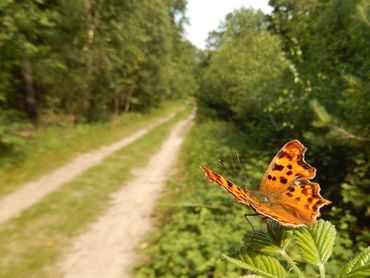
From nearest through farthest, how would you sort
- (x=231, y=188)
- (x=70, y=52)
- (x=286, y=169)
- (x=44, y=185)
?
(x=231, y=188), (x=286, y=169), (x=44, y=185), (x=70, y=52)

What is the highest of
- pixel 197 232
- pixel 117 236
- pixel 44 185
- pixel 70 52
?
pixel 70 52

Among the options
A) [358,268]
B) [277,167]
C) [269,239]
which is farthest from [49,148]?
[358,268]

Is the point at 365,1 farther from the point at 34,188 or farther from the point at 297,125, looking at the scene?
the point at 34,188

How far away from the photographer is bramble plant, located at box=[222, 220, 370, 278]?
0.76 metres

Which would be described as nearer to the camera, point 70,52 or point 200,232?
point 200,232

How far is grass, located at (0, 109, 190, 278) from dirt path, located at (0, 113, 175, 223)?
26 cm

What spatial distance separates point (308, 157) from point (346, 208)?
4.85 ft

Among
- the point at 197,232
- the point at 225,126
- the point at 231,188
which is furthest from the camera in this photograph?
the point at 225,126

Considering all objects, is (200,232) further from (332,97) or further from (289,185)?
(289,185)

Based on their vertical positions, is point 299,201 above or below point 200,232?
above

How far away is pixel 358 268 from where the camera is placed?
73 cm

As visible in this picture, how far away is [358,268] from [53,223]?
781 centimetres

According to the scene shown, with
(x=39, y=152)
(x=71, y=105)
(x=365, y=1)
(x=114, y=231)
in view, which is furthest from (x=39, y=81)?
(x=365, y=1)

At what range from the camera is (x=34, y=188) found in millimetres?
9719
